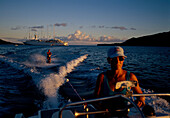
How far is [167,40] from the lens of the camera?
15550cm

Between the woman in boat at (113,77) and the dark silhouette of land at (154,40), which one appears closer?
the woman in boat at (113,77)

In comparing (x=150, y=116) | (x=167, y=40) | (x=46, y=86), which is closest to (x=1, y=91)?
(x=46, y=86)

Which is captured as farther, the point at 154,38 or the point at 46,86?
the point at 154,38

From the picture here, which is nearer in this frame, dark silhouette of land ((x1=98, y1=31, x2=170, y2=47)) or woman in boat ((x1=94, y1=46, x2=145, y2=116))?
woman in boat ((x1=94, y1=46, x2=145, y2=116))

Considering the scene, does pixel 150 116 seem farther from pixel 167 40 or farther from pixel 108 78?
pixel 167 40

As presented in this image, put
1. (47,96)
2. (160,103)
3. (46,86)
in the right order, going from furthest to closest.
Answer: (46,86), (47,96), (160,103)

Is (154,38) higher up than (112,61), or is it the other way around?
(154,38)

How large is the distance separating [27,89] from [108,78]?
6.50m

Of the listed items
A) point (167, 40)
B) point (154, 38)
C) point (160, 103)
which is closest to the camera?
point (160, 103)

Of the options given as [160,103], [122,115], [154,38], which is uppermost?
[154,38]

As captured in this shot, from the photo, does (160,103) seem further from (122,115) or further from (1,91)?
(1,91)

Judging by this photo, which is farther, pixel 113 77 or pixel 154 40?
pixel 154 40

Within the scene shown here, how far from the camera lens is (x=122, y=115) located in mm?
2279

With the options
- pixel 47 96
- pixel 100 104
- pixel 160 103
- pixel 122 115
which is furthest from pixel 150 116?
pixel 47 96
